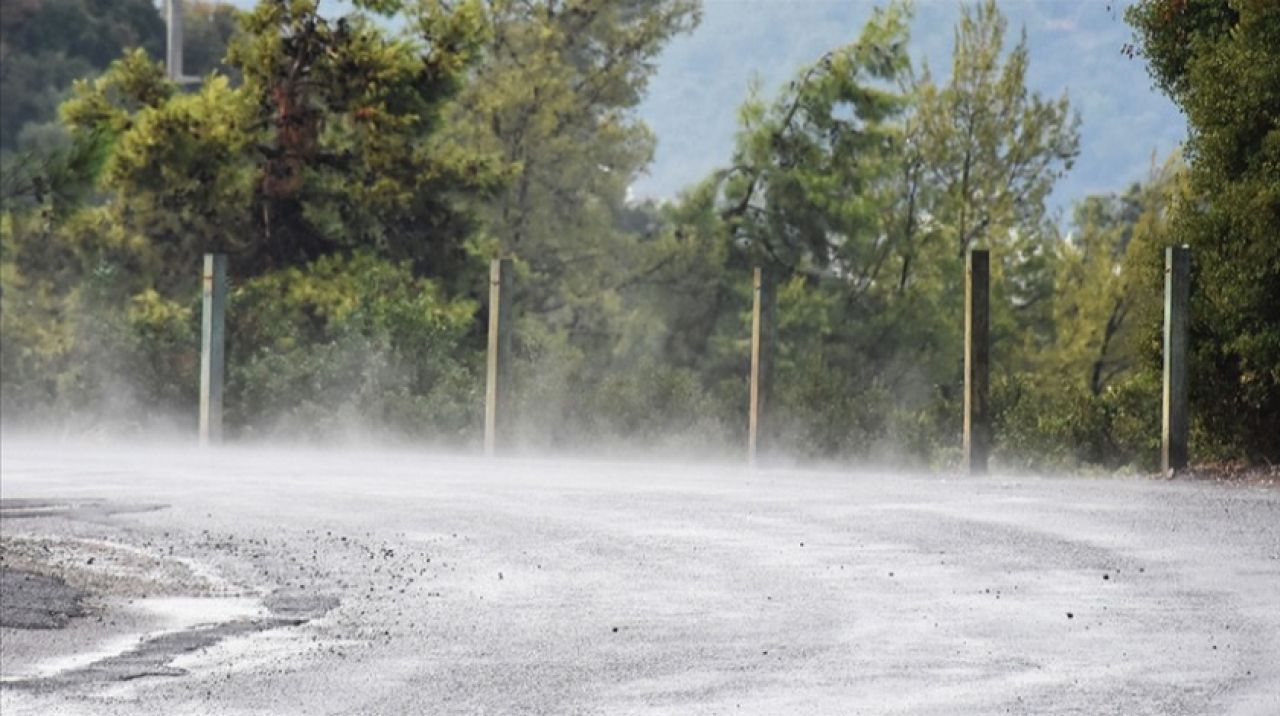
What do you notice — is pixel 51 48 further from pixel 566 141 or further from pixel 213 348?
pixel 213 348

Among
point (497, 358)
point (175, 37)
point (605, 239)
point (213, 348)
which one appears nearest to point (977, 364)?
point (497, 358)

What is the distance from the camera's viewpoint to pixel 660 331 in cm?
4788

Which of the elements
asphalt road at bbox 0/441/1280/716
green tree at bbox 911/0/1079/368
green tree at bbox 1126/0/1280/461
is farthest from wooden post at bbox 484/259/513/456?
green tree at bbox 911/0/1079/368

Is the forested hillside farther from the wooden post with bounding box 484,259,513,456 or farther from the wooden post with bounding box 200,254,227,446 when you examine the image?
the wooden post with bounding box 200,254,227,446

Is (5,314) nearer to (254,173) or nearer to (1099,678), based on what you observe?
(254,173)

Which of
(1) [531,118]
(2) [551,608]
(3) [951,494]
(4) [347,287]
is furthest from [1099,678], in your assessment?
(1) [531,118]

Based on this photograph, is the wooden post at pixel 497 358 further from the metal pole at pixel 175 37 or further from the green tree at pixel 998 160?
the metal pole at pixel 175 37

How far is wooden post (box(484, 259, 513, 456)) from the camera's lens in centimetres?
2720

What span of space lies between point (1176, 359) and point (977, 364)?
2.29 m

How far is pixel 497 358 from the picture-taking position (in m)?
27.3

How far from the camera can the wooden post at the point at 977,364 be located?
2375 cm

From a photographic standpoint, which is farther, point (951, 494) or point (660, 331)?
point (660, 331)

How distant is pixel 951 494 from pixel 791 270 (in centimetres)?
2813

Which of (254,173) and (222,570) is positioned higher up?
(254,173)
